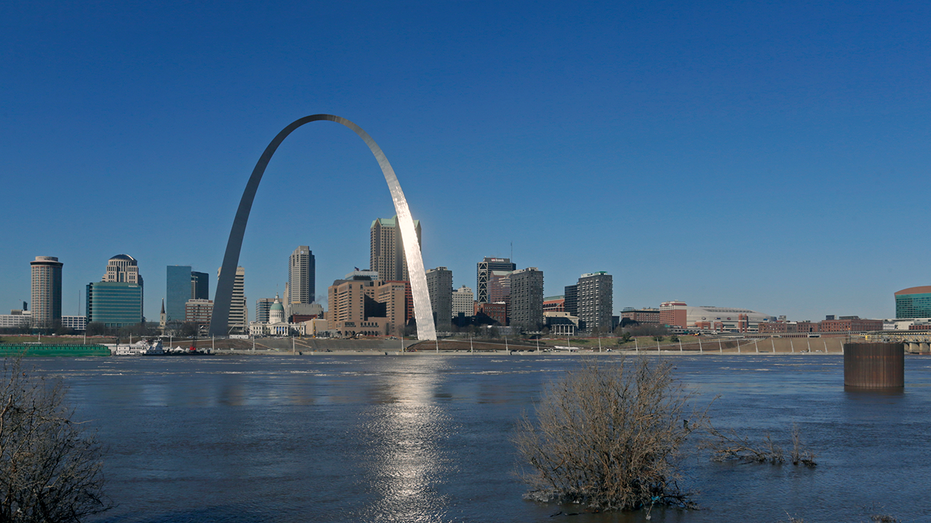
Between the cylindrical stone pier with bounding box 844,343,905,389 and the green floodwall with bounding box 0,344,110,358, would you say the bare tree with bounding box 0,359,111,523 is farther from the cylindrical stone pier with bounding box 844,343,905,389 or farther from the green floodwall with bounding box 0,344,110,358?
the green floodwall with bounding box 0,344,110,358

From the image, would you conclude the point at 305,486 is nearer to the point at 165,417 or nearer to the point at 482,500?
the point at 482,500

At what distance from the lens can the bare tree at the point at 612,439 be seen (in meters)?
16.1

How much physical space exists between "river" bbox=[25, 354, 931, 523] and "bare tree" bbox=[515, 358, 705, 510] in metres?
0.62

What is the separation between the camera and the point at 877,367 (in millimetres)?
52062

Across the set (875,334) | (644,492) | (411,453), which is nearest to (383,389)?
(411,453)

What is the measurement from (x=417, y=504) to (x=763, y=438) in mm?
15822

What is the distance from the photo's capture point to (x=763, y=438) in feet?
89.2

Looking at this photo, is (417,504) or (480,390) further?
(480,390)

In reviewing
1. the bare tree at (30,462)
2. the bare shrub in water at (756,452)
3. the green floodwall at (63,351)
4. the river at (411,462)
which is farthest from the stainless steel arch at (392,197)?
the bare tree at (30,462)

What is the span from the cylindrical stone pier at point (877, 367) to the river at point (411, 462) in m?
8.33

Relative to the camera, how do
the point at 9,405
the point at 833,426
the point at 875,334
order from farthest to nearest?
the point at 875,334 < the point at 833,426 < the point at 9,405

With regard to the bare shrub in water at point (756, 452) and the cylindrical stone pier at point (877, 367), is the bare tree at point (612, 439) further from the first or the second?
the cylindrical stone pier at point (877, 367)

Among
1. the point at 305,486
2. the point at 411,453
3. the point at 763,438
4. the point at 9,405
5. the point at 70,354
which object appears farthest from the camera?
the point at 70,354

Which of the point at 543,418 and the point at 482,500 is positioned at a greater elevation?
the point at 543,418
